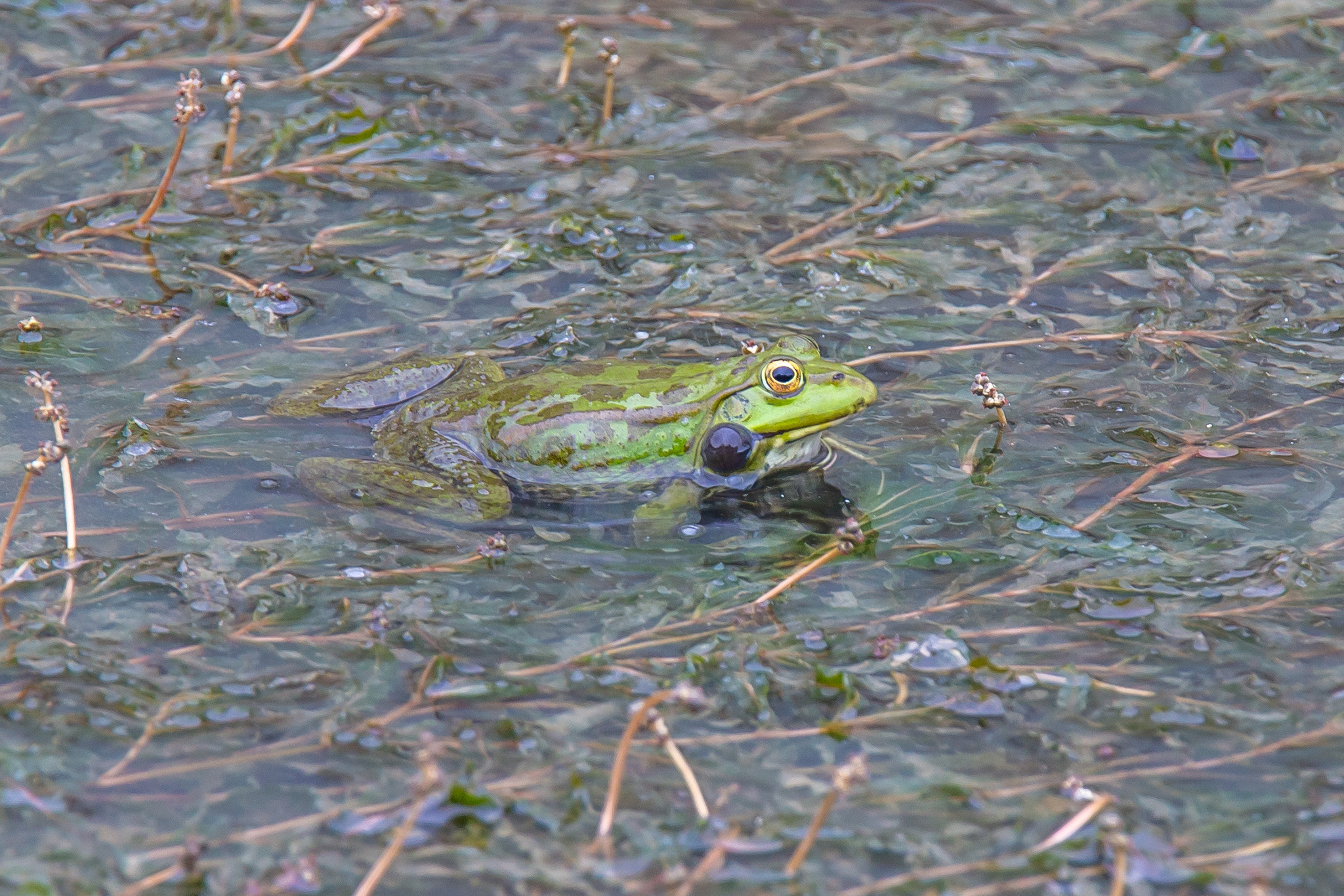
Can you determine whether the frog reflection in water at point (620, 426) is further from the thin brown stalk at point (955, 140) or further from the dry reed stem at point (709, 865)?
the thin brown stalk at point (955, 140)

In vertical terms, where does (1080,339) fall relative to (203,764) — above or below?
above

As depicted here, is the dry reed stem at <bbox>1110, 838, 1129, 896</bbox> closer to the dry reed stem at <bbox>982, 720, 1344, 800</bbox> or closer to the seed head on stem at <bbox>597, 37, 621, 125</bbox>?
the dry reed stem at <bbox>982, 720, 1344, 800</bbox>

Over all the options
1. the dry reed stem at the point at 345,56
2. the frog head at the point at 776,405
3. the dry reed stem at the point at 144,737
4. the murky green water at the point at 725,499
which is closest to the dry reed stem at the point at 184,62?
the murky green water at the point at 725,499

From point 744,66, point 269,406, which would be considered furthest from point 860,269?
point 269,406

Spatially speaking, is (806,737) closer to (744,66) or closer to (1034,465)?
(1034,465)

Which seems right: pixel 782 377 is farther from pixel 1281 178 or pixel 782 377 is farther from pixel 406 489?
pixel 1281 178

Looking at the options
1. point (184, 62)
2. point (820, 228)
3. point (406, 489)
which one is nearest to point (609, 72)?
point (820, 228)
